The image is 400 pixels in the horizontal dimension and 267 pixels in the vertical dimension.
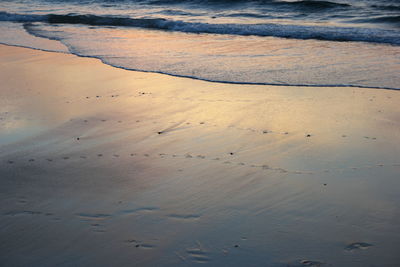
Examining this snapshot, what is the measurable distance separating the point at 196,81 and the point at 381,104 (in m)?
2.50

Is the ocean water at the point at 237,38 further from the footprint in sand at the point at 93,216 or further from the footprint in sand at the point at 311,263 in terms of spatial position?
the footprint in sand at the point at 311,263

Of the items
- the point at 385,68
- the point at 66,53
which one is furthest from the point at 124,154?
the point at 66,53

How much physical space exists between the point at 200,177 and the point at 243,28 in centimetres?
873

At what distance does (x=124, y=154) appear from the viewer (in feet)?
12.7

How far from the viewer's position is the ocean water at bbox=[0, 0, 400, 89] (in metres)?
6.75

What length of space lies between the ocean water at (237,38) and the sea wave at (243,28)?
0.02 m

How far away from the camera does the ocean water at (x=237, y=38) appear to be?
266 inches

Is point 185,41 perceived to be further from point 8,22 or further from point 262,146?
point 8,22

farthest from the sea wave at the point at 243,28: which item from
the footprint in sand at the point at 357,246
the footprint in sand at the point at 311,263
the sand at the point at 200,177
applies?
the footprint in sand at the point at 311,263

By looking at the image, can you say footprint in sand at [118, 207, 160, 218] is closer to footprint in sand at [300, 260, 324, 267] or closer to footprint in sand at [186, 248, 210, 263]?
footprint in sand at [186, 248, 210, 263]

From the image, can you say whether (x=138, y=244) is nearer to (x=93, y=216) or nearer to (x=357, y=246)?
(x=93, y=216)

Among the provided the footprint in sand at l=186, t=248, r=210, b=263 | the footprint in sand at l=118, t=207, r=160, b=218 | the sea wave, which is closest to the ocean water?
the sea wave

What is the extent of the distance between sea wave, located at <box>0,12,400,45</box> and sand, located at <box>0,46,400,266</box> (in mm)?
4768

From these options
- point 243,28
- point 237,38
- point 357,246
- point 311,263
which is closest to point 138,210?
point 311,263
